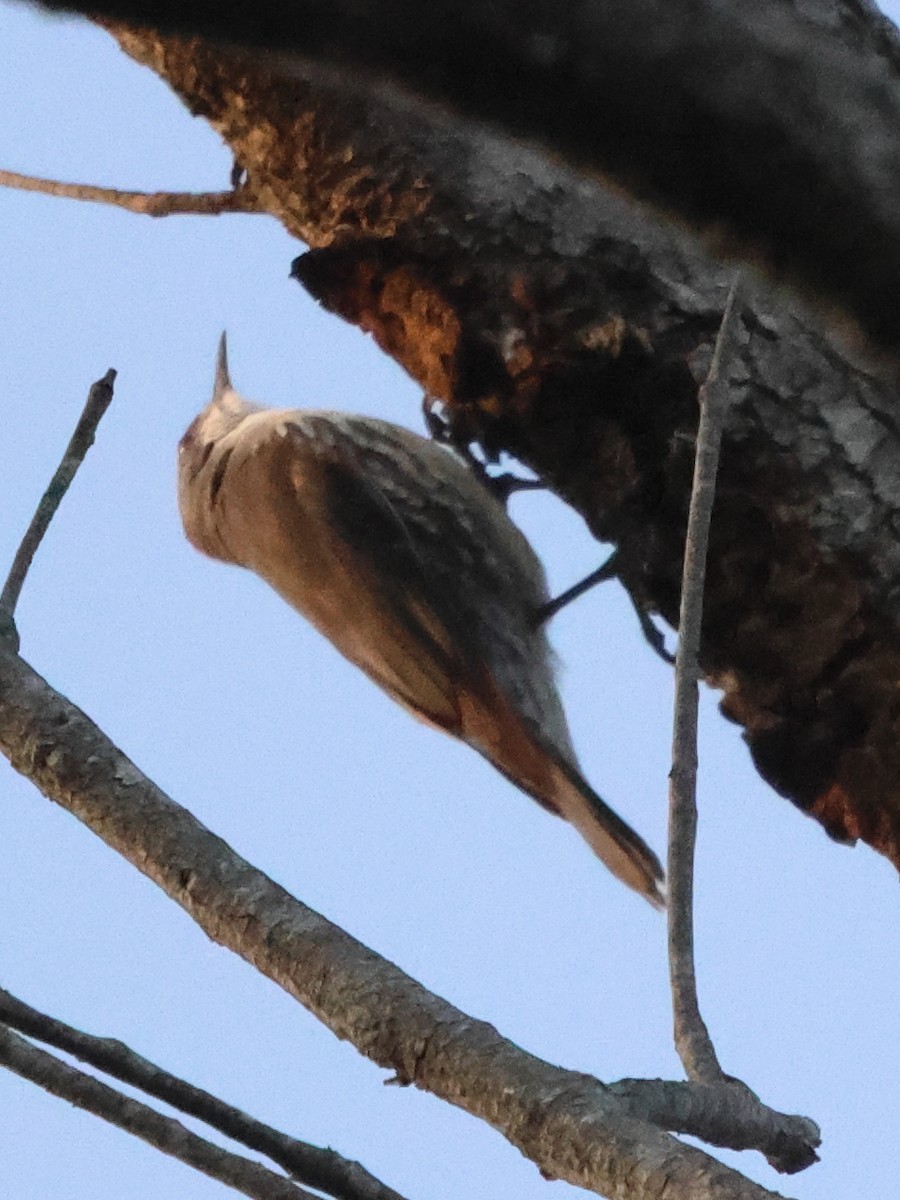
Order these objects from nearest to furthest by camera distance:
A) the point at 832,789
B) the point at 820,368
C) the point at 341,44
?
1. the point at 341,44
2. the point at 820,368
3. the point at 832,789

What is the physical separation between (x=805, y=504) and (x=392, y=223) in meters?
0.65

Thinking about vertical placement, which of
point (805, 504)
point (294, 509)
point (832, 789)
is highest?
point (294, 509)

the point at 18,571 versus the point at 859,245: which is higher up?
the point at 18,571

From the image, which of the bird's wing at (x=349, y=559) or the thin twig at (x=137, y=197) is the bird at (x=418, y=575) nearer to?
the bird's wing at (x=349, y=559)

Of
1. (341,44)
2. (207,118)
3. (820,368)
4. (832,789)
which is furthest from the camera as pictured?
(207,118)

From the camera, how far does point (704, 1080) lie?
1.09 m

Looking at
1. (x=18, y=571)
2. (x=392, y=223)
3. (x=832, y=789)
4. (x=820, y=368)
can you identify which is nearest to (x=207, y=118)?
(x=392, y=223)

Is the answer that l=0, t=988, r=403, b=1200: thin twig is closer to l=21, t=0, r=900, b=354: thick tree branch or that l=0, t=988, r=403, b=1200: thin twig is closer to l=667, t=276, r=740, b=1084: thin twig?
l=667, t=276, r=740, b=1084: thin twig

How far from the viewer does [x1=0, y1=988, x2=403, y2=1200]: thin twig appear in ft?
3.60

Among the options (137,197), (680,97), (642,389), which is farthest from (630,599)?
(680,97)

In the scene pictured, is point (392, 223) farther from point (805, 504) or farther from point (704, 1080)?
point (704, 1080)

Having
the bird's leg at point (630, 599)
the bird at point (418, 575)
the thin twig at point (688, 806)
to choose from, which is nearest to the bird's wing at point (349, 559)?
the bird at point (418, 575)

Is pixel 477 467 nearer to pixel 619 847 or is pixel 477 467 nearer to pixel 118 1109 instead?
pixel 619 847

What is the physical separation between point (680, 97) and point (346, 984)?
102 cm
